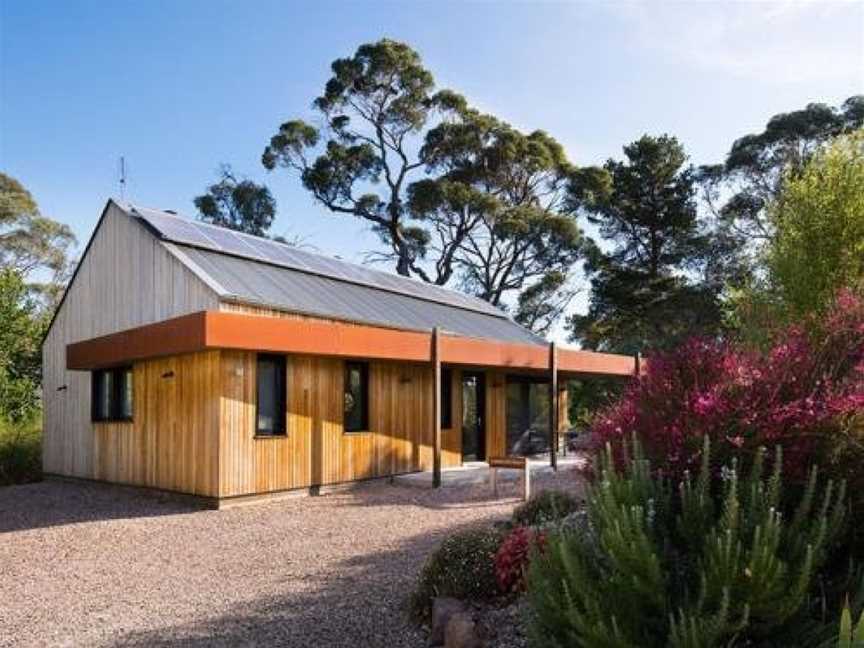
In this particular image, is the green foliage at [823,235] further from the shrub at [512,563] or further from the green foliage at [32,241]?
the green foliage at [32,241]

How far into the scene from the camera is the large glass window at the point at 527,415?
18.4m

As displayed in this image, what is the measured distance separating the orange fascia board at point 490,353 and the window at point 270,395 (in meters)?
3.02

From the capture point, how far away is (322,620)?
5375 millimetres

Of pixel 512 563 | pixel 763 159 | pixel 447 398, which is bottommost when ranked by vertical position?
pixel 512 563

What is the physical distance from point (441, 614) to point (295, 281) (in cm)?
1028

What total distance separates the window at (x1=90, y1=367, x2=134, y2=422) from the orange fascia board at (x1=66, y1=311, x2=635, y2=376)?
0.48 meters

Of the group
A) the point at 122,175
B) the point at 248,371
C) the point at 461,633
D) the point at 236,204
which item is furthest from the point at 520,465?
the point at 236,204

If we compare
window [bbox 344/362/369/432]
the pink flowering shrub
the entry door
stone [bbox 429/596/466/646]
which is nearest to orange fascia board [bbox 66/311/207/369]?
window [bbox 344/362/369/432]

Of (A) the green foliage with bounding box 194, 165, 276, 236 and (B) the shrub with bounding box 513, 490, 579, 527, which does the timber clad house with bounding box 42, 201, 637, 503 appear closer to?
(B) the shrub with bounding box 513, 490, 579, 527

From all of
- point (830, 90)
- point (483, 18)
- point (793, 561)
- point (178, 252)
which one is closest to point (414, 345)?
point (178, 252)

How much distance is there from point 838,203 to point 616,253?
20.9 m

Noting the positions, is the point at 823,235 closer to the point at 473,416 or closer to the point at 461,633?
the point at 473,416

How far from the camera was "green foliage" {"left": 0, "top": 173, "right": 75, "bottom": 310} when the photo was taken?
3084cm

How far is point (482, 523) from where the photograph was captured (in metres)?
8.88
